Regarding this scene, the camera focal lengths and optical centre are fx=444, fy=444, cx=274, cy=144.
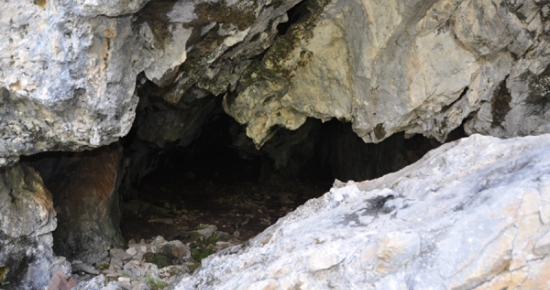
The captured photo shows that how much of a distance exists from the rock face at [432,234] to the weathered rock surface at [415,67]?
93.0 inches

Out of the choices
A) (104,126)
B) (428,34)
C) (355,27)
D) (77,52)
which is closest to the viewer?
(77,52)

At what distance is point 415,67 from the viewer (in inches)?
240

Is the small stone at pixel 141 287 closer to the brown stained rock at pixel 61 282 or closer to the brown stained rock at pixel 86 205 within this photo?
the brown stained rock at pixel 61 282

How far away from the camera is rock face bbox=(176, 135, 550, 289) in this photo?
238 cm

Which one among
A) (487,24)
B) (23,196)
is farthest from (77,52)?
(487,24)

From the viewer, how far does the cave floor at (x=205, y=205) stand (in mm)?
8211

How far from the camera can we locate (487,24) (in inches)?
215

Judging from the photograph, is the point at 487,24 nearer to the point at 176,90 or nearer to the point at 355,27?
the point at 355,27

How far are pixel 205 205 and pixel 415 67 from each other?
19.2ft

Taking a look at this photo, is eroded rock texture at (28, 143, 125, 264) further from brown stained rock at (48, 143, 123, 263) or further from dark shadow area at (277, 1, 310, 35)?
dark shadow area at (277, 1, 310, 35)

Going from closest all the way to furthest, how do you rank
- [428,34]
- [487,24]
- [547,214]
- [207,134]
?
[547,214]
[487,24]
[428,34]
[207,134]

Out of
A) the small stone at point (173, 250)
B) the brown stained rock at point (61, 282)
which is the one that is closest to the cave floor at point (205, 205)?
the small stone at point (173, 250)

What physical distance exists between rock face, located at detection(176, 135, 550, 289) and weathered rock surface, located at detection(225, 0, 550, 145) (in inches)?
93.0

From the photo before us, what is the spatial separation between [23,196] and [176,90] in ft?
7.76
